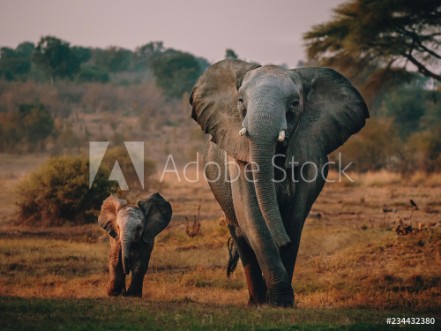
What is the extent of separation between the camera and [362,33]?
19.2 meters

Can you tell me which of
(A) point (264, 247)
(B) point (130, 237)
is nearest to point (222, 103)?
(A) point (264, 247)

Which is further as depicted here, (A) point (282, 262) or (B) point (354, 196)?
(B) point (354, 196)

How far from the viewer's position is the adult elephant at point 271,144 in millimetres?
8297

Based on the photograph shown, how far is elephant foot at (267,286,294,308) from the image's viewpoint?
8867 millimetres

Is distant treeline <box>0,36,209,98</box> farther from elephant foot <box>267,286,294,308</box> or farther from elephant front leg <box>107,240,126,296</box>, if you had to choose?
elephant foot <box>267,286,294,308</box>

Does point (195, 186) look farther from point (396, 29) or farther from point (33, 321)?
point (33, 321)

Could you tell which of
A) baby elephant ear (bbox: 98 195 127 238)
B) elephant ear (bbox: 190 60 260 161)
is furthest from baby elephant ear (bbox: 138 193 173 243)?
elephant ear (bbox: 190 60 260 161)

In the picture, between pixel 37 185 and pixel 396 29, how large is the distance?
9229mm

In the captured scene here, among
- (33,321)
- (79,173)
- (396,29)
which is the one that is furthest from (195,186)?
(33,321)

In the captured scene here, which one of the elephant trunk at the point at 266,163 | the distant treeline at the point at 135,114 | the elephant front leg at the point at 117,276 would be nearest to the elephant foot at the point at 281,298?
the elephant trunk at the point at 266,163

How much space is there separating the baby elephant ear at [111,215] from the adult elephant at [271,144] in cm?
140

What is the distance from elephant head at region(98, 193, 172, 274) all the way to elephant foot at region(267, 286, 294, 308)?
1938 millimetres

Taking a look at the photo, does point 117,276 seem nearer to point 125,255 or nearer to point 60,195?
point 125,255

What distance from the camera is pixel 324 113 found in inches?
376
